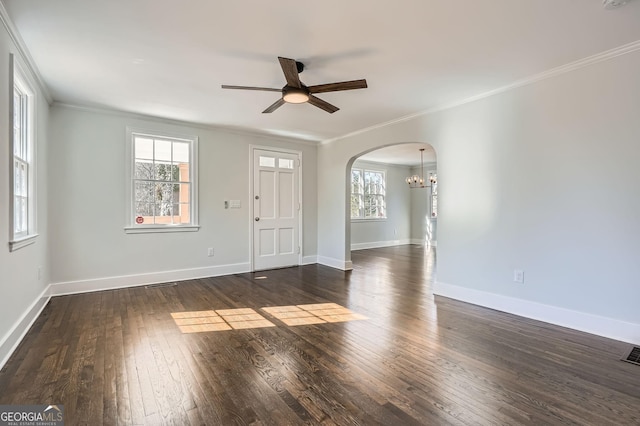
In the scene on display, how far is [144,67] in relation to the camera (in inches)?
120

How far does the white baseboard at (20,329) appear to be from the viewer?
232 centimetres

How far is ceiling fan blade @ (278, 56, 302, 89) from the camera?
8.13ft

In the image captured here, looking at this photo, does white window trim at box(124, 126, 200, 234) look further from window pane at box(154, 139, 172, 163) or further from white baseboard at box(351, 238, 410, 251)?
white baseboard at box(351, 238, 410, 251)

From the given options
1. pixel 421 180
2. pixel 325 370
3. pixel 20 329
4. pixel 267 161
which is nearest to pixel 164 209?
pixel 267 161

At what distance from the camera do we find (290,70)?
8.51 feet

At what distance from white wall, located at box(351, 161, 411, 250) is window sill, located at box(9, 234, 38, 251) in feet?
22.0

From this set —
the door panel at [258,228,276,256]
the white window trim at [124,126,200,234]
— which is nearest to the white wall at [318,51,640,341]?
the door panel at [258,228,276,256]

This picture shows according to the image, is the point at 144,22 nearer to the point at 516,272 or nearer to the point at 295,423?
the point at 295,423

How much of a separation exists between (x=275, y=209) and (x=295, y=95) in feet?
10.7

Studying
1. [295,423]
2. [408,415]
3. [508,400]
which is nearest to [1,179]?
[295,423]

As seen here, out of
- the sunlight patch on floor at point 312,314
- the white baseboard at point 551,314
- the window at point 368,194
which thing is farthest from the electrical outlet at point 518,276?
the window at point 368,194

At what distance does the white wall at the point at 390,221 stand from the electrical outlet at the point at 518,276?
5.32m

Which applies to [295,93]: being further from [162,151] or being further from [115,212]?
[115,212]

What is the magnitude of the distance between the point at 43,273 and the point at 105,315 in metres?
1.08
